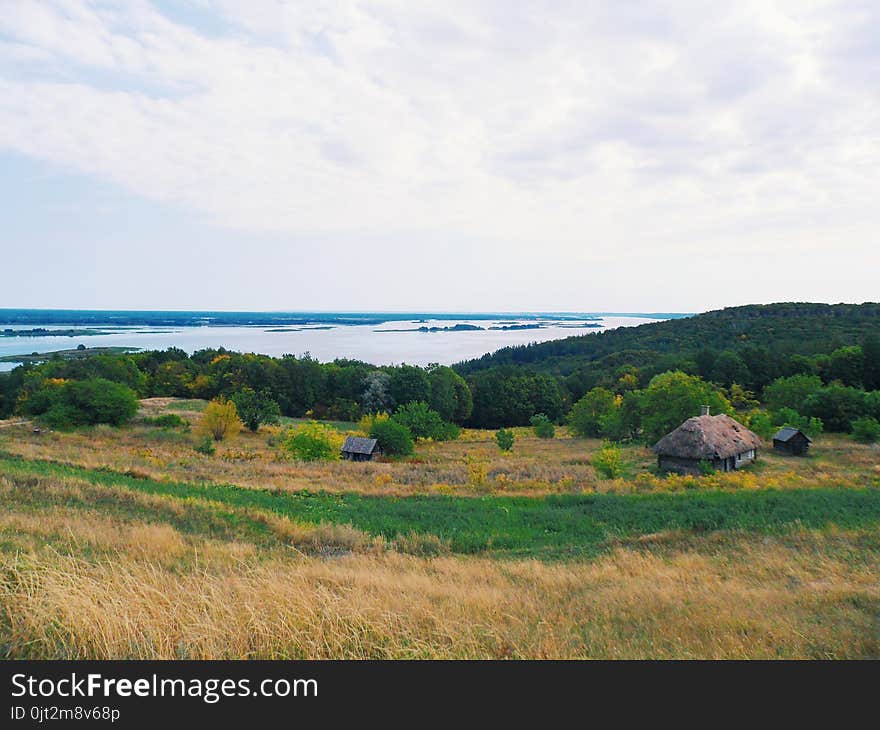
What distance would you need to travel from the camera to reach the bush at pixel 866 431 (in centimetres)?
3788

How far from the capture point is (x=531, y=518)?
15039 mm

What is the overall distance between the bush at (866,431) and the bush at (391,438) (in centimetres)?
3379

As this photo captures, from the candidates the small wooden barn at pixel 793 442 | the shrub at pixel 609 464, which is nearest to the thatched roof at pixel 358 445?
the shrub at pixel 609 464

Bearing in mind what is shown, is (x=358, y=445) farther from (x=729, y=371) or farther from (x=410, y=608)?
(x=729, y=371)

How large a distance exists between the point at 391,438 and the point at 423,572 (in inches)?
1273

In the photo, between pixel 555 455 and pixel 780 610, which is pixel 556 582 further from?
pixel 555 455

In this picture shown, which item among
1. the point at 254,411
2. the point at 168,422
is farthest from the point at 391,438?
the point at 168,422

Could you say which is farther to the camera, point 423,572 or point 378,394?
point 378,394

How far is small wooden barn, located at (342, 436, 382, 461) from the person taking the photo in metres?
38.9

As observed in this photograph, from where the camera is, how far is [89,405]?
143 ft

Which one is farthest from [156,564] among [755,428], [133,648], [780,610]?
[755,428]

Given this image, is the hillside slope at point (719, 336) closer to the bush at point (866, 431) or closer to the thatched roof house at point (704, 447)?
the bush at point (866, 431)

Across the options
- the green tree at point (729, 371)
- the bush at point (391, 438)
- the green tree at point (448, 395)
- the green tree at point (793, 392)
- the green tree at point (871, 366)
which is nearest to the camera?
the bush at point (391, 438)
